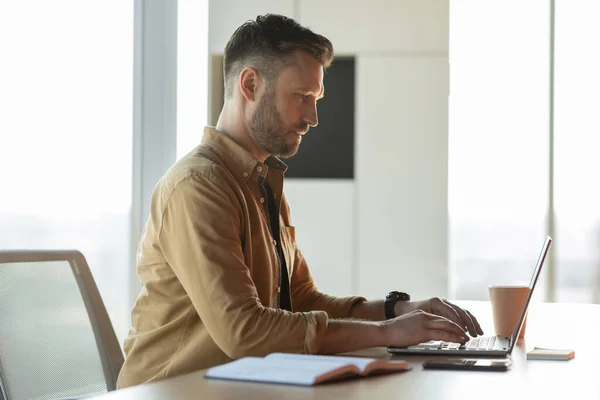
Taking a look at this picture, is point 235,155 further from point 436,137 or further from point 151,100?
point 436,137

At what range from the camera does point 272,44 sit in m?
1.94

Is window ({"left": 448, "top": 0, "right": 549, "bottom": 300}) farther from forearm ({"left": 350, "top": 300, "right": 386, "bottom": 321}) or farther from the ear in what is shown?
the ear

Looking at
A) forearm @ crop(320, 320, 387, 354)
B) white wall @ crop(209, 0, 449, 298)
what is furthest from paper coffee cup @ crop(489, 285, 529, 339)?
white wall @ crop(209, 0, 449, 298)

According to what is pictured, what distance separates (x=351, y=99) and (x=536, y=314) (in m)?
2.15

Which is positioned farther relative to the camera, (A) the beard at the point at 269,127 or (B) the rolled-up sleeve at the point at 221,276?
(A) the beard at the point at 269,127

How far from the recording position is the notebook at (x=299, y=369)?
1110mm

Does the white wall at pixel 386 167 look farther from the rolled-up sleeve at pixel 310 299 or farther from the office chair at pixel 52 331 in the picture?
the office chair at pixel 52 331

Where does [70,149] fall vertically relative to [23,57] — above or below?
below

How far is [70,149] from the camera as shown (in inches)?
126

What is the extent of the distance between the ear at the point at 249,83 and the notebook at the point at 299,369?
0.86 metres

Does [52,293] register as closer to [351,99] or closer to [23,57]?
[23,57]

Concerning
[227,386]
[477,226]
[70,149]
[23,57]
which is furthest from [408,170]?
[227,386]

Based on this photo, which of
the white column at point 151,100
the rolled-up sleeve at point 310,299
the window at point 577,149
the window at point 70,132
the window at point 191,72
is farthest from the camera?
the window at point 577,149

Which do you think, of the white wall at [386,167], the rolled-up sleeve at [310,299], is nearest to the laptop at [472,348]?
the rolled-up sleeve at [310,299]
